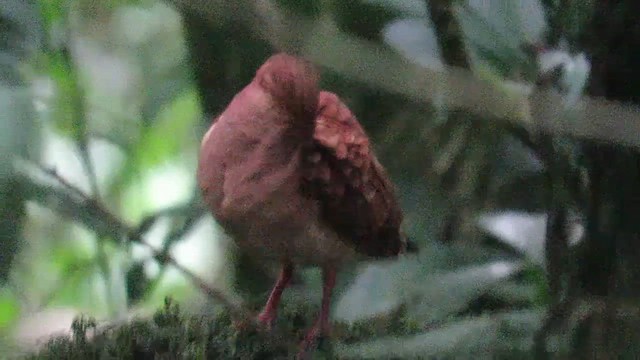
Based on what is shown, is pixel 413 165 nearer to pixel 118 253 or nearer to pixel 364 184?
pixel 364 184

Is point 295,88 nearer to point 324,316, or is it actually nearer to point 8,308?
point 324,316

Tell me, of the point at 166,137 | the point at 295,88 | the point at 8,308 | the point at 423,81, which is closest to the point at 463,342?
the point at 423,81

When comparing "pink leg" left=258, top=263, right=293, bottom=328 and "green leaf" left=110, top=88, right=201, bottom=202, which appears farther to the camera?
"green leaf" left=110, top=88, right=201, bottom=202

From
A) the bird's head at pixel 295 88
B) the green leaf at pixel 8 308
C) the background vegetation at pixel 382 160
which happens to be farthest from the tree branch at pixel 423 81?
the green leaf at pixel 8 308

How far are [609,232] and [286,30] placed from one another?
1.73 feet

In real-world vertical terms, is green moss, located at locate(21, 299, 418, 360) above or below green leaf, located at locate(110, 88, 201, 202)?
below

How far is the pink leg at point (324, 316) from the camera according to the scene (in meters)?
1.08

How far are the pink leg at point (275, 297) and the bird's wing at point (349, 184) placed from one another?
0.18 meters

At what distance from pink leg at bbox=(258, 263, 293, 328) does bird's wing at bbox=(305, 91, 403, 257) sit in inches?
7.2

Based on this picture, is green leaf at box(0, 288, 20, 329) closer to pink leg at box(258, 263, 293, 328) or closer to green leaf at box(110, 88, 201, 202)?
green leaf at box(110, 88, 201, 202)

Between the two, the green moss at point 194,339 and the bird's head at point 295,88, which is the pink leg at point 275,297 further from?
the bird's head at point 295,88

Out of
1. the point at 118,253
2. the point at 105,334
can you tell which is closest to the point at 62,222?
the point at 118,253

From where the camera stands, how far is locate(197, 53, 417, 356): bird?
0.79 meters

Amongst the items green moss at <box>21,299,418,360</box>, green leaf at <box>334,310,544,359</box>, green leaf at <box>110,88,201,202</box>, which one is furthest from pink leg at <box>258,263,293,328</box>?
green leaf at <box>110,88,201,202</box>
